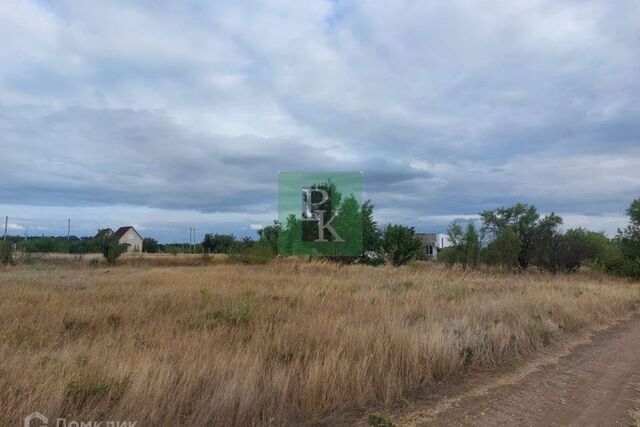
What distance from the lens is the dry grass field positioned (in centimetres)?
416

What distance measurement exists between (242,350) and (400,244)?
99.2 feet

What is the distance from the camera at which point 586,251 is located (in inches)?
1110

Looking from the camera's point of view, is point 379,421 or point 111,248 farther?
point 111,248

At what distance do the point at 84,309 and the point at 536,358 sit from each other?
28.4 feet

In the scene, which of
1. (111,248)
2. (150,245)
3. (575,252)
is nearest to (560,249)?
(575,252)

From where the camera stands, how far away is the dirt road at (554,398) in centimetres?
457

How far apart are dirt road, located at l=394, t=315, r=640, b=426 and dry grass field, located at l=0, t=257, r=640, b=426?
500 millimetres

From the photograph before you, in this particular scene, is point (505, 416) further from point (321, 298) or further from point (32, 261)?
point (32, 261)

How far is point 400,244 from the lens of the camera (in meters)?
35.2

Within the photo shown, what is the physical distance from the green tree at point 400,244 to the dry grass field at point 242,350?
916 inches

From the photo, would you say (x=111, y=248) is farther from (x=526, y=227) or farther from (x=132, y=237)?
(x=132, y=237)

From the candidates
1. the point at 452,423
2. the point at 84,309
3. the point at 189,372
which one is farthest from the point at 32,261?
the point at 452,423

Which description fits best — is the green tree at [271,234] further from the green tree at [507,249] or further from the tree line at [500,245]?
the green tree at [507,249]

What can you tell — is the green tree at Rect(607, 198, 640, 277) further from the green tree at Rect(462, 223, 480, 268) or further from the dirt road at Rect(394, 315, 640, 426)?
the dirt road at Rect(394, 315, 640, 426)
